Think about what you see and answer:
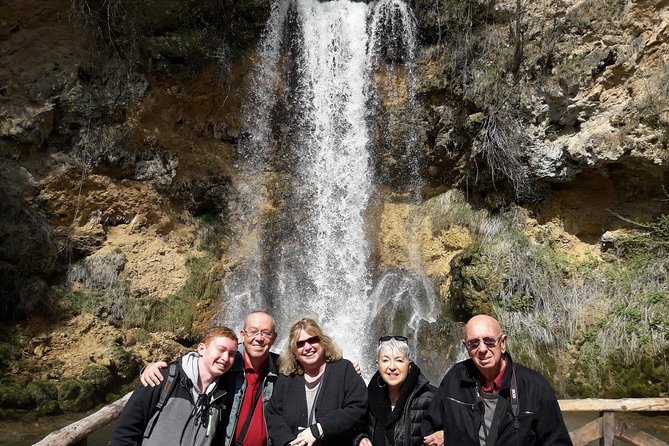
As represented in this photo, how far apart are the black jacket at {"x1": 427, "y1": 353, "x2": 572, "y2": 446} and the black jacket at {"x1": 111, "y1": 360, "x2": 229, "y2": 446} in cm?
127

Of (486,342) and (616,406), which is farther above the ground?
(486,342)

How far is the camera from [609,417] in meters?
3.90

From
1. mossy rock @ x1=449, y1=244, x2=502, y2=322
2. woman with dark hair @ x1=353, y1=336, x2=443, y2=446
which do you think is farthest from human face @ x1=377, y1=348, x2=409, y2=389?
mossy rock @ x1=449, y1=244, x2=502, y2=322

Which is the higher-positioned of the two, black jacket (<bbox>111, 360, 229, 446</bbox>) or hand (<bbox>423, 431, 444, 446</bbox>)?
black jacket (<bbox>111, 360, 229, 446</bbox>)

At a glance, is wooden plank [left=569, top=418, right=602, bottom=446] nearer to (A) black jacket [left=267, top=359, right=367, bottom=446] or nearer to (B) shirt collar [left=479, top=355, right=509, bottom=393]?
(B) shirt collar [left=479, top=355, right=509, bottom=393]

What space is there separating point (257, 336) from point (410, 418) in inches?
40.1

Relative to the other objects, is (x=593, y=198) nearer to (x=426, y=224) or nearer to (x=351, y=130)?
(x=426, y=224)

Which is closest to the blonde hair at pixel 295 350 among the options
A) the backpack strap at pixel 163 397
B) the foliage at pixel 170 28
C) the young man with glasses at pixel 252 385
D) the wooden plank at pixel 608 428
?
the young man with glasses at pixel 252 385

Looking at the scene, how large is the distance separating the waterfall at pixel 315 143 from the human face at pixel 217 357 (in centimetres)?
754

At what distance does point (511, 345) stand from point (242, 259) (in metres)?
5.96

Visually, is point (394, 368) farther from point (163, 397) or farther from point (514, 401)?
point (163, 397)

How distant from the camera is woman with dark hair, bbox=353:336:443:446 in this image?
2703 millimetres

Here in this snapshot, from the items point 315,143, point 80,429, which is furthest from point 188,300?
point 80,429

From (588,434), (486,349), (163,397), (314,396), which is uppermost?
(486,349)
